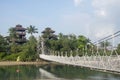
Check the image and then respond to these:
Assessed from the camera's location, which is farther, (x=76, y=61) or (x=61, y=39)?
(x=61, y=39)

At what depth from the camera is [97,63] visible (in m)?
16.0

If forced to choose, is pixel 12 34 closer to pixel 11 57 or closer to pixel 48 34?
pixel 48 34

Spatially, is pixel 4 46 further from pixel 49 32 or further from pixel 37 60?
pixel 49 32

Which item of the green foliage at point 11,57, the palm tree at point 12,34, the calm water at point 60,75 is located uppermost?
the palm tree at point 12,34

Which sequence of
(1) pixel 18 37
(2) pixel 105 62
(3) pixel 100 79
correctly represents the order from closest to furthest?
(2) pixel 105 62 < (3) pixel 100 79 < (1) pixel 18 37

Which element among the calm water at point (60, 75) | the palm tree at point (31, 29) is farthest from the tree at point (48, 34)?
the calm water at point (60, 75)

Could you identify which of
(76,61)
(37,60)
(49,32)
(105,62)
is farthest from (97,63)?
(49,32)

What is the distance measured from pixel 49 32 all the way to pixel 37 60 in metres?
8.92

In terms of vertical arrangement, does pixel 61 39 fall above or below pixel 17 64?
above

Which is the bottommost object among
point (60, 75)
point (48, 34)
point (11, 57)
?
point (60, 75)

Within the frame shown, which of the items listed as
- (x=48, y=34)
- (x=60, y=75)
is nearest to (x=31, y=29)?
(x=48, y=34)

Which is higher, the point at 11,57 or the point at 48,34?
the point at 48,34

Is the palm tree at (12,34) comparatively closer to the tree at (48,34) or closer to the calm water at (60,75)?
the tree at (48,34)

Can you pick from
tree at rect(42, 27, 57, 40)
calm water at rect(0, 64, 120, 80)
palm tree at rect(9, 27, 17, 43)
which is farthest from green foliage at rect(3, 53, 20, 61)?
calm water at rect(0, 64, 120, 80)
